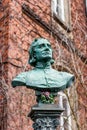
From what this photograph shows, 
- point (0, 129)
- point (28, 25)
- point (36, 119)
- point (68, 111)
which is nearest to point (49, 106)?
point (36, 119)

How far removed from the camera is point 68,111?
8.41 metres

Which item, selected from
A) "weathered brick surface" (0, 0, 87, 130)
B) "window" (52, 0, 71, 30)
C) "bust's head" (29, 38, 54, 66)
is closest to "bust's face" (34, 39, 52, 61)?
"bust's head" (29, 38, 54, 66)

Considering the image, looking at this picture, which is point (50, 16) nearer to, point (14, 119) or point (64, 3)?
point (64, 3)

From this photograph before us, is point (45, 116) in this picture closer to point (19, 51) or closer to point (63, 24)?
point (19, 51)

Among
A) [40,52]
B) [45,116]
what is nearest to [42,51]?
[40,52]

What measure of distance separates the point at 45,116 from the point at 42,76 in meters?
0.44

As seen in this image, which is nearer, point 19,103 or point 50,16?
point 19,103

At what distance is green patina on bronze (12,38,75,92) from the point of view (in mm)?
3972

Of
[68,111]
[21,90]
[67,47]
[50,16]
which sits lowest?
[68,111]

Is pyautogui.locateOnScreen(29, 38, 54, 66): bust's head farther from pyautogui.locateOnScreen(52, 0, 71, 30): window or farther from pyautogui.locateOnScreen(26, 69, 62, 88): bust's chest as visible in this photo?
pyautogui.locateOnScreen(52, 0, 71, 30): window

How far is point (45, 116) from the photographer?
3.80m

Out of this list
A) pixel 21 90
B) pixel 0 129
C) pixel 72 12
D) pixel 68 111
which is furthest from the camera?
pixel 72 12

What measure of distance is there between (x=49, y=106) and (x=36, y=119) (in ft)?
0.58

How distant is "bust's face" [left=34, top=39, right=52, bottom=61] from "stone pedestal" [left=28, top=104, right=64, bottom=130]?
557 mm
